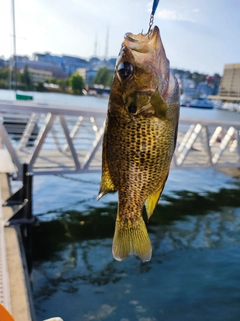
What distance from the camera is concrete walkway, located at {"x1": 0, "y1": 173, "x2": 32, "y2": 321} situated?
9.38 feet

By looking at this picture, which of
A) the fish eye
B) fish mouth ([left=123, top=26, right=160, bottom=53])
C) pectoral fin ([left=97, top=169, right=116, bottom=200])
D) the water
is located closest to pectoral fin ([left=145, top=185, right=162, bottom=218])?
pectoral fin ([left=97, top=169, right=116, bottom=200])

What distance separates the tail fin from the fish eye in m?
0.76

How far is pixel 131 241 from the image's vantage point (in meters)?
1.62

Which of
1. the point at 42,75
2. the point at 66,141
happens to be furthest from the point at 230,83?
the point at 42,75

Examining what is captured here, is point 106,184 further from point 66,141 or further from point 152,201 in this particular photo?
point 66,141

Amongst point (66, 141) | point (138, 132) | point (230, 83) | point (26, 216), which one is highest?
point (230, 83)

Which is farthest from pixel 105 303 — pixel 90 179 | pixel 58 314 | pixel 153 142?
pixel 90 179

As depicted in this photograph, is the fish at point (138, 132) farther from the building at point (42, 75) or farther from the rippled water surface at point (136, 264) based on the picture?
the building at point (42, 75)

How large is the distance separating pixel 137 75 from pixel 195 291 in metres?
4.16

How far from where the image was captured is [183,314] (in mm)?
4129

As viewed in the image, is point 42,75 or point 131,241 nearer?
point 131,241

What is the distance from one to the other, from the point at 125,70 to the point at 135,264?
4.37m

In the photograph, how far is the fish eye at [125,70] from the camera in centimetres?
138

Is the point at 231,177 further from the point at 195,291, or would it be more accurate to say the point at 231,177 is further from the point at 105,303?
the point at 105,303
